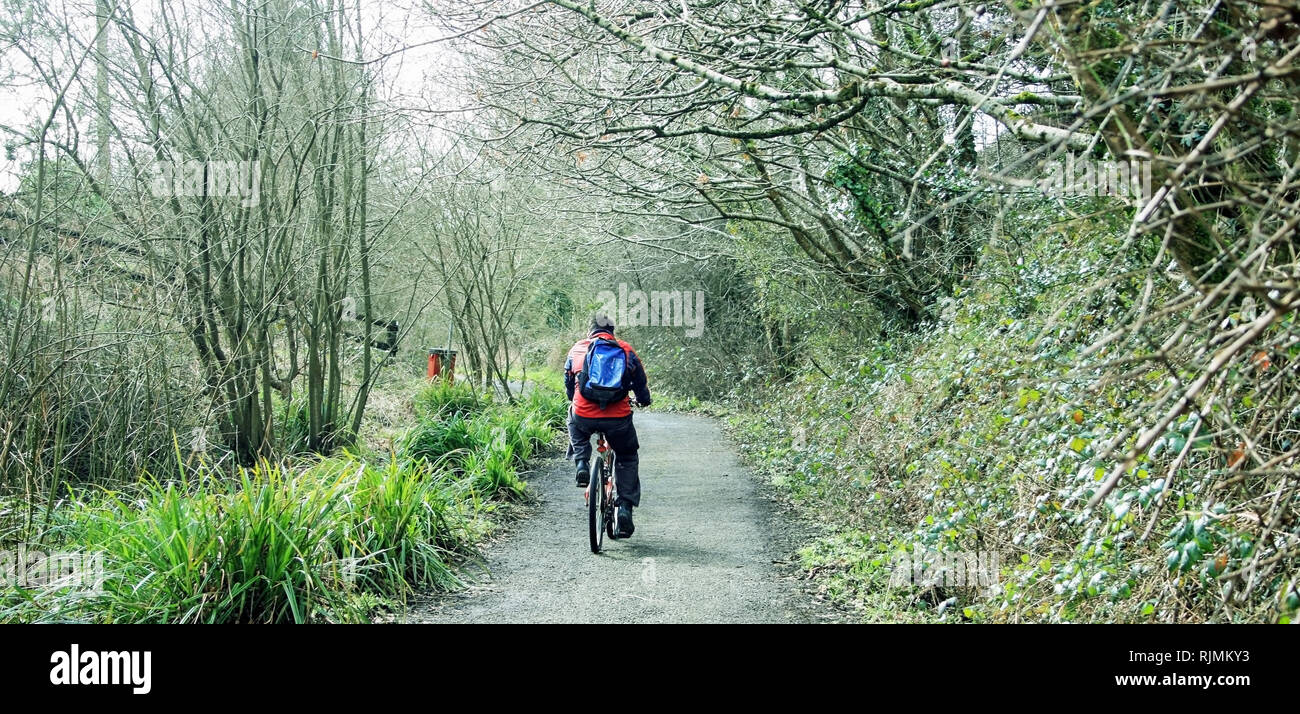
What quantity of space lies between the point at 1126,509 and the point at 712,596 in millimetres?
3055

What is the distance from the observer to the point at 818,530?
8695mm

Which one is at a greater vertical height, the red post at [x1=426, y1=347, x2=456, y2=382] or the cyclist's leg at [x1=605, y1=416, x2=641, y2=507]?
the red post at [x1=426, y1=347, x2=456, y2=382]

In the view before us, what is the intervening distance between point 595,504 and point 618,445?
1.87 ft

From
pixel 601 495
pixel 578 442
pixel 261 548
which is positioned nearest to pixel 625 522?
pixel 601 495

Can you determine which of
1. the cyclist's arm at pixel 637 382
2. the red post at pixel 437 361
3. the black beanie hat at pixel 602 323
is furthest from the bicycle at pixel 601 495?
the red post at pixel 437 361

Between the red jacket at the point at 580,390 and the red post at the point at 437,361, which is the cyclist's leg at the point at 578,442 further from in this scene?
the red post at the point at 437,361

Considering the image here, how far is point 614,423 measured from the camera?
26.5ft

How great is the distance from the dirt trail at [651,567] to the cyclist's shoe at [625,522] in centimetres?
10

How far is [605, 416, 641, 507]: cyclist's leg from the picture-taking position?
8.06 metres

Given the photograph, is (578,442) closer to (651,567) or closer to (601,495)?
(601,495)

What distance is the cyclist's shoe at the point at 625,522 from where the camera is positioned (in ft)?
26.9

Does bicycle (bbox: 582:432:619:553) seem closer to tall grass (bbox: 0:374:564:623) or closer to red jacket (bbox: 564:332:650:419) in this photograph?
red jacket (bbox: 564:332:650:419)

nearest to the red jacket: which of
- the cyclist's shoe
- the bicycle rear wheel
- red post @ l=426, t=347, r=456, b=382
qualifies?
the bicycle rear wheel
